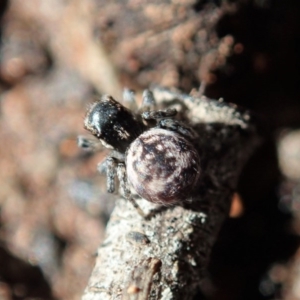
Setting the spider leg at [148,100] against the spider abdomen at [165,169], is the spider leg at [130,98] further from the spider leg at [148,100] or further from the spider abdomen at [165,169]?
the spider abdomen at [165,169]

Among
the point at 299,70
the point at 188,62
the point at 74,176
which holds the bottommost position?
the point at 74,176

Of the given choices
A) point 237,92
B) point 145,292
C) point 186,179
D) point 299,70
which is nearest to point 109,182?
point 186,179

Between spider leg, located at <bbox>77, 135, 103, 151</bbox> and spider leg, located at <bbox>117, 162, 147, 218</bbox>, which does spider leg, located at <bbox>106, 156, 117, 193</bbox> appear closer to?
spider leg, located at <bbox>117, 162, 147, 218</bbox>

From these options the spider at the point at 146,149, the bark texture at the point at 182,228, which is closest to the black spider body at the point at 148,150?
the spider at the point at 146,149

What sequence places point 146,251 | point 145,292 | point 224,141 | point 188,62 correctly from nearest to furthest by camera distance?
point 145,292 < point 146,251 < point 224,141 < point 188,62

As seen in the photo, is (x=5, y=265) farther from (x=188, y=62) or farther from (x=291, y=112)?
(x=291, y=112)
